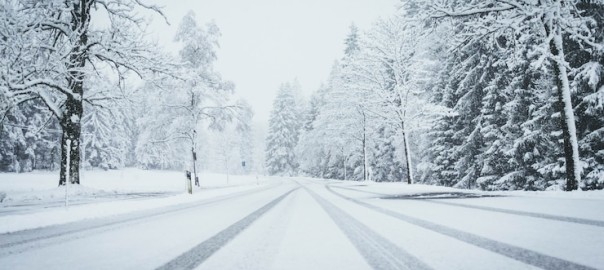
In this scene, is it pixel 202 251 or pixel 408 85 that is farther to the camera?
pixel 408 85

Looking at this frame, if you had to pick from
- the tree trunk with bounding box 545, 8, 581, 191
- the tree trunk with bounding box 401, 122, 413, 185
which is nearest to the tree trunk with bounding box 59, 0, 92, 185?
the tree trunk with bounding box 401, 122, 413, 185

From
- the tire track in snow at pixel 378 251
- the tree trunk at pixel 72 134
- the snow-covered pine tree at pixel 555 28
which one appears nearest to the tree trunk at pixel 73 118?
the tree trunk at pixel 72 134

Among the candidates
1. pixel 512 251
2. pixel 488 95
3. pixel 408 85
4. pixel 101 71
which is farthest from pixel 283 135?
pixel 512 251

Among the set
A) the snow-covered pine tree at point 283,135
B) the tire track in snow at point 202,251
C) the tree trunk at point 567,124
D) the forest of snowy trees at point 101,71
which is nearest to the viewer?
the tire track in snow at point 202,251

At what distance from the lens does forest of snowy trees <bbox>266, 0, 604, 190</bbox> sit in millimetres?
11625

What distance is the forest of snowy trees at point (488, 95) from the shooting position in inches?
458

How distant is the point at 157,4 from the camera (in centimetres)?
1866

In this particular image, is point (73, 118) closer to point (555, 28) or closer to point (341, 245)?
point (341, 245)

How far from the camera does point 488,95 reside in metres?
20.9

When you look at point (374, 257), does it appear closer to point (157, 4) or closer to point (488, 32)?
point (488, 32)

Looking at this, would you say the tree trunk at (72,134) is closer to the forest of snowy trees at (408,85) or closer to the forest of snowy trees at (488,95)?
the forest of snowy trees at (408,85)

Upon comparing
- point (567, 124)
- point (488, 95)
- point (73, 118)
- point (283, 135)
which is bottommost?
point (567, 124)

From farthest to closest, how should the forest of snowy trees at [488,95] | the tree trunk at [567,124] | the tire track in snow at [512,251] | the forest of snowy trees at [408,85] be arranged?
the forest of snowy trees at [408,85], the forest of snowy trees at [488,95], the tree trunk at [567,124], the tire track in snow at [512,251]

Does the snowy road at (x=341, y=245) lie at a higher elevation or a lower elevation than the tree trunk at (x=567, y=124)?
lower
